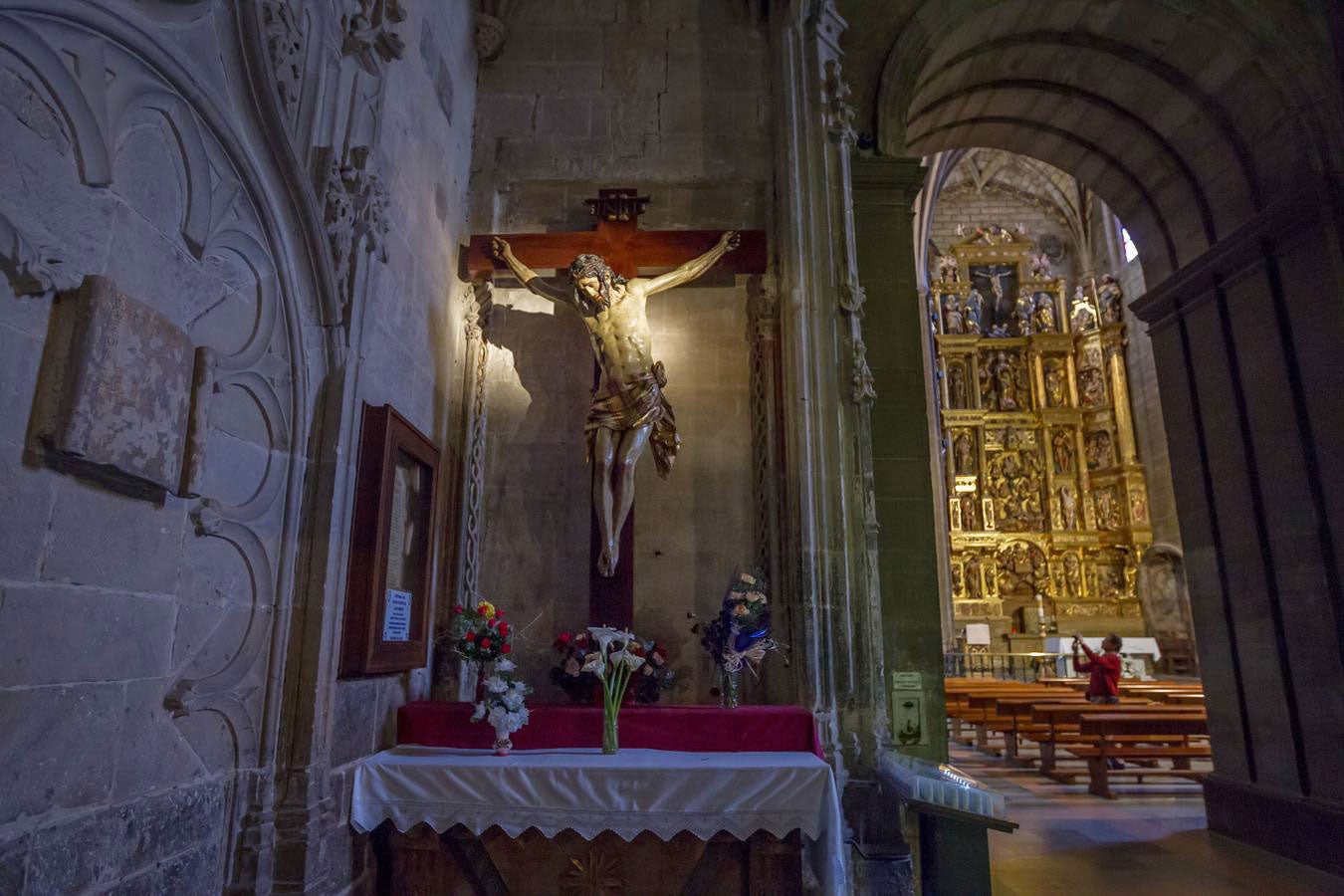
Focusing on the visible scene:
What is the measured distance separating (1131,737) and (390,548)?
22.3 ft

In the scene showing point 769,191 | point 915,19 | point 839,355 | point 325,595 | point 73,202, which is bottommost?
point 325,595

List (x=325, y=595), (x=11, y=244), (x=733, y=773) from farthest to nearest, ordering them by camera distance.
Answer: (x=733, y=773) → (x=325, y=595) → (x=11, y=244)

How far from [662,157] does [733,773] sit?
4096 mm

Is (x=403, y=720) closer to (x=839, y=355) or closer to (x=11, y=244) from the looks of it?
(x=11, y=244)

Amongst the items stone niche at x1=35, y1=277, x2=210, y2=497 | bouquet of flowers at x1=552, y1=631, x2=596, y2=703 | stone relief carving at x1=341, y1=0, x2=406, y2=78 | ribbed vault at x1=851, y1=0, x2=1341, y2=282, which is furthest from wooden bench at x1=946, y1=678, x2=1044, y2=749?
stone niche at x1=35, y1=277, x2=210, y2=497

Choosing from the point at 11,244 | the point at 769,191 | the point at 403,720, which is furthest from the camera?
the point at 769,191

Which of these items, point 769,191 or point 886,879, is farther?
point 769,191

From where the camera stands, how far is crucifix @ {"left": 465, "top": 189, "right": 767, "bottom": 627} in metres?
4.62

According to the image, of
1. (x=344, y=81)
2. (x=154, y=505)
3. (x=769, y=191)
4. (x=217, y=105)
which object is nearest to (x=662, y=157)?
(x=769, y=191)

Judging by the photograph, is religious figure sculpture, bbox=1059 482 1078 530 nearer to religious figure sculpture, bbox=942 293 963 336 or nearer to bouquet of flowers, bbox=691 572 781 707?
religious figure sculpture, bbox=942 293 963 336

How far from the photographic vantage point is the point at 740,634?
4.29 meters

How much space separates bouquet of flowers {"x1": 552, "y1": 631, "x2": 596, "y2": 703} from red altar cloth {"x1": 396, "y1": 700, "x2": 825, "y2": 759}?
224 millimetres

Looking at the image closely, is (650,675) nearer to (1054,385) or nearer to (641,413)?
(641,413)

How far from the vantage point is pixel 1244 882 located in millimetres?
4973
